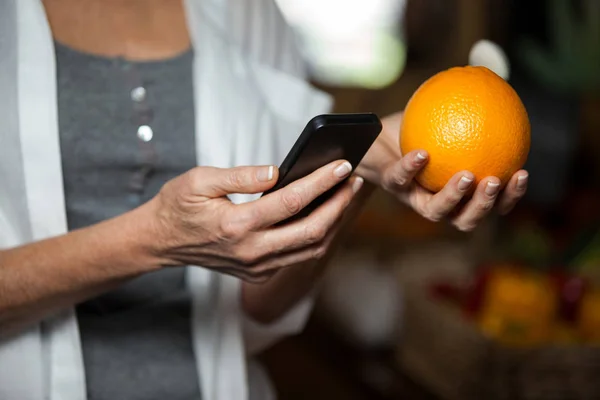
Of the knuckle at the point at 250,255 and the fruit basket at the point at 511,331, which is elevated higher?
the knuckle at the point at 250,255

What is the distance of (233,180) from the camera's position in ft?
1.76

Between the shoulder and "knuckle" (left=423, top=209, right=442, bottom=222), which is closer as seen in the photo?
"knuckle" (left=423, top=209, right=442, bottom=222)

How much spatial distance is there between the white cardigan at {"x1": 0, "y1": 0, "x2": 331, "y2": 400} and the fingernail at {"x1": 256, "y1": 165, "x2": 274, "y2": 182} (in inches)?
10.1

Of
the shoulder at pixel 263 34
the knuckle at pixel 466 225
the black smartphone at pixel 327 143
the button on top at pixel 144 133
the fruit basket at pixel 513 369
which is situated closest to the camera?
the black smartphone at pixel 327 143

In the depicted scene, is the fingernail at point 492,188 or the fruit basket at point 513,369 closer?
the fingernail at point 492,188

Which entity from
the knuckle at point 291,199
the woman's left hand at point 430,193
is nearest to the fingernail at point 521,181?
the woman's left hand at point 430,193

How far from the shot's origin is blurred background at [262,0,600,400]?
1.10 metres

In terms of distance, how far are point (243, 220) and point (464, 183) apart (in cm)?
19

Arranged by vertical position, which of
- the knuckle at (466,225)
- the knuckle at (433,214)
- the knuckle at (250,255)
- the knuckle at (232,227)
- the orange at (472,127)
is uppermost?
the orange at (472,127)

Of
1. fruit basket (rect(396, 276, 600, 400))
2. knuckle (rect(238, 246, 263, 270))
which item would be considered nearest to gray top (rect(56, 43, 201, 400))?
knuckle (rect(238, 246, 263, 270))

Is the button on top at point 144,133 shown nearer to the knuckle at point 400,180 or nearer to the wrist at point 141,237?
the wrist at point 141,237

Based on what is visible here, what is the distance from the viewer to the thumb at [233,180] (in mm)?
538

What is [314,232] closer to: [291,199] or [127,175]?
[291,199]

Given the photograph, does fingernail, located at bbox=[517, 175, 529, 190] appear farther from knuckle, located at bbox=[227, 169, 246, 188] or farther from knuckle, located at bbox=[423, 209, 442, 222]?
knuckle, located at bbox=[227, 169, 246, 188]
